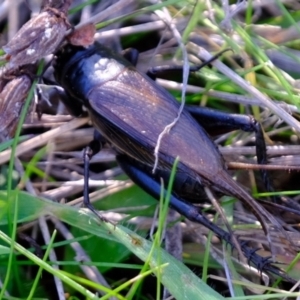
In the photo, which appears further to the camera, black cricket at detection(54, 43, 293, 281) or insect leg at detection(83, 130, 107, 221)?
insect leg at detection(83, 130, 107, 221)

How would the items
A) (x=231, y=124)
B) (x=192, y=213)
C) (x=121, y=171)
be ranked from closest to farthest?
(x=192, y=213)
(x=231, y=124)
(x=121, y=171)

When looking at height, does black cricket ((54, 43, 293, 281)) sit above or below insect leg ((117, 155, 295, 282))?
above

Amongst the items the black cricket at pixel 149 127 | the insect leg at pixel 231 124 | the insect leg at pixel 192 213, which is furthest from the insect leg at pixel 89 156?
the insect leg at pixel 231 124

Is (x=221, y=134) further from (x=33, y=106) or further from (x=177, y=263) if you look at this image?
(x=33, y=106)

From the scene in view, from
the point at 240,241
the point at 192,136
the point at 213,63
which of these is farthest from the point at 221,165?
the point at 213,63

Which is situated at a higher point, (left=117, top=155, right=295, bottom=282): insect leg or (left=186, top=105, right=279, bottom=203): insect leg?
(left=186, top=105, right=279, bottom=203): insect leg

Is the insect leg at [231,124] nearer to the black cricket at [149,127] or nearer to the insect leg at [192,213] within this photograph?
the black cricket at [149,127]

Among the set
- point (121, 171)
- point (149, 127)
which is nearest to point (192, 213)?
point (149, 127)

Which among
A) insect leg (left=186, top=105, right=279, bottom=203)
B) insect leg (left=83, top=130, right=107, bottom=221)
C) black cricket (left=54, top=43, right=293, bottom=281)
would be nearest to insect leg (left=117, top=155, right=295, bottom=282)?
black cricket (left=54, top=43, right=293, bottom=281)

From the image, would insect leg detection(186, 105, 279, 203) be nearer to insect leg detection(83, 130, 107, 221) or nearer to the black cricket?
the black cricket

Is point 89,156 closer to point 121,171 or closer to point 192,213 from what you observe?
point 121,171

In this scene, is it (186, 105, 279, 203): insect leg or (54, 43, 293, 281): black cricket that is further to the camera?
(186, 105, 279, 203): insect leg
